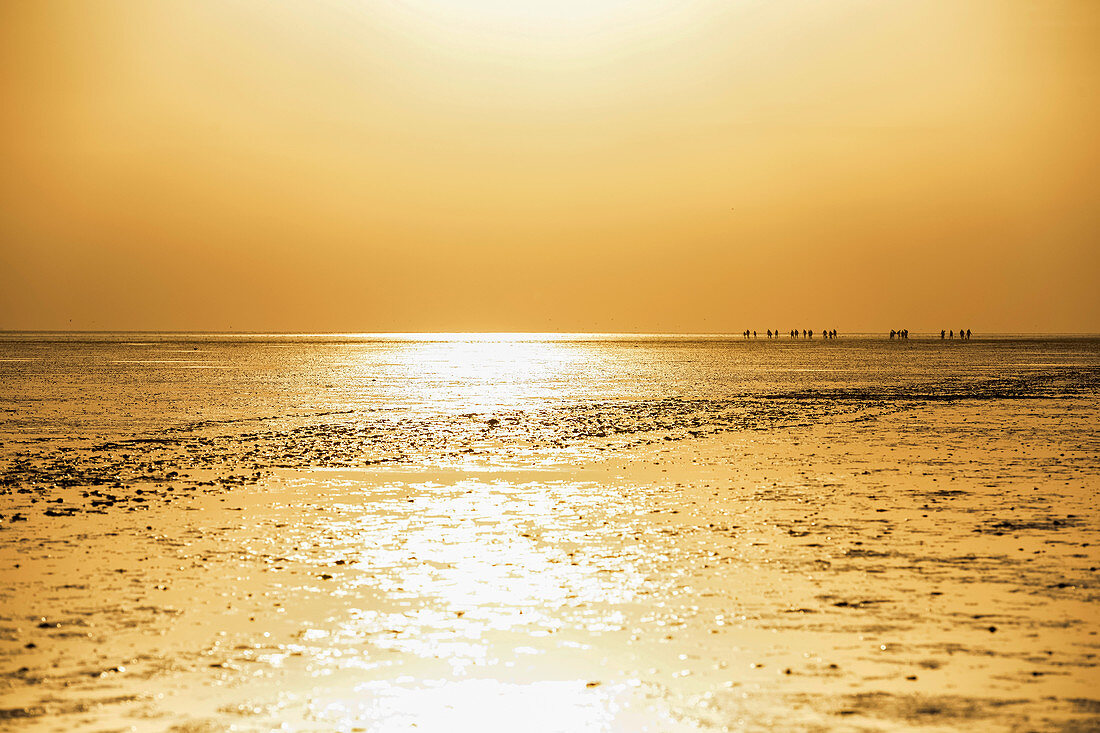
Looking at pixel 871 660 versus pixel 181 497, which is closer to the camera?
pixel 871 660

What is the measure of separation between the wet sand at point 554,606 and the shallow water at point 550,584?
4cm

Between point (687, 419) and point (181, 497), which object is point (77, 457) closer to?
point (181, 497)

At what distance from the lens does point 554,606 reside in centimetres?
1236

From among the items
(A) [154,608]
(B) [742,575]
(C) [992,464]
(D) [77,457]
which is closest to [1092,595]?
(B) [742,575]

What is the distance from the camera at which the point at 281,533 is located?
17.5 metres

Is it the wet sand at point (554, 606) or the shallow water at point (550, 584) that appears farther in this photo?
the shallow water at point (550, 584)

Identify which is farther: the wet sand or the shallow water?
the shallow water

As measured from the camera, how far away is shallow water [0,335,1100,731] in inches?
358

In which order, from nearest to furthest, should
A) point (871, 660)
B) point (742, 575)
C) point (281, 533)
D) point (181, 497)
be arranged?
point (871, 660)
point (742, 575)
point (281, 533)
point (181, 497)

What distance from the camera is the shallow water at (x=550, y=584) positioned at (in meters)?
9.09

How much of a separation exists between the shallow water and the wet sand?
0.15ft

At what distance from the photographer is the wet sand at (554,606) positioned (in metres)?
8.96

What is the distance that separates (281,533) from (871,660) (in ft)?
34.6

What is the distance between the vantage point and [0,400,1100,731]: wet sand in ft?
29.4
